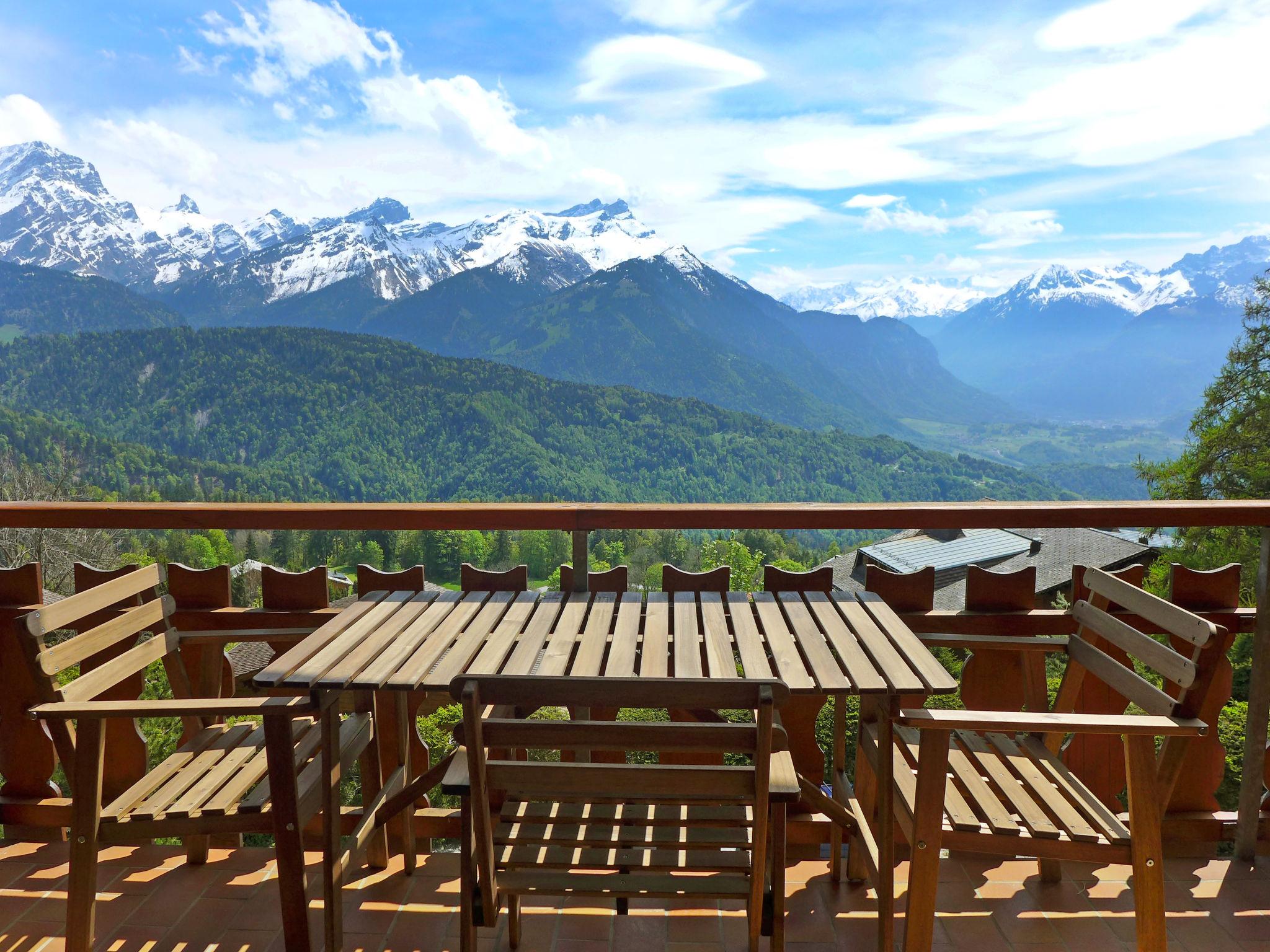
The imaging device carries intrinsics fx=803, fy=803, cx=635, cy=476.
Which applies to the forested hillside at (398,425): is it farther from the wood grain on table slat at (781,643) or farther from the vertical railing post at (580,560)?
the wood grain on table slat at (781,643)

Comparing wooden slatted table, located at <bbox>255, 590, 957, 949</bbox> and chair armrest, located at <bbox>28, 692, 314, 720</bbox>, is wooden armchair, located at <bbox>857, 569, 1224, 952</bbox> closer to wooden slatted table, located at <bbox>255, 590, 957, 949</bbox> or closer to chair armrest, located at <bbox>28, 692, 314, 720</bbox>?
wooden slatted table, located at <bbox>255, 590, 957, 949</bbox>

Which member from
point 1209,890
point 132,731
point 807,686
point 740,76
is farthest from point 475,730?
point 740,76

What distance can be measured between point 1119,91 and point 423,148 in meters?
84.0

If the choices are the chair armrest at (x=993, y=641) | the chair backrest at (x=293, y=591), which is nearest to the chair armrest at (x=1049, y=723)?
the chair armrest at (x=993, y=641)

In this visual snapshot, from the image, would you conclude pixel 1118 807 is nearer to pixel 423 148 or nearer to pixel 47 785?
pixel 47 785

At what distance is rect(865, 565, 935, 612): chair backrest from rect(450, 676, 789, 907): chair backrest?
2.87 ft

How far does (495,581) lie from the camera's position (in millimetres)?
2256

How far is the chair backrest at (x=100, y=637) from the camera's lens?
5.43 ft

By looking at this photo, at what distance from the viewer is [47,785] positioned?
234cm

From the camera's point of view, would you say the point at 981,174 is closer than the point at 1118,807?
No

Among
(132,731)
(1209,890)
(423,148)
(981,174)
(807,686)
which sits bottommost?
(1209,890)

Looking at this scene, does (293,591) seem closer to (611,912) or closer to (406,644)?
(406,644)

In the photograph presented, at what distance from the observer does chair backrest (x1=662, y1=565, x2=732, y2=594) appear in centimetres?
220

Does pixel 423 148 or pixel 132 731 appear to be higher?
pixel 423 148
